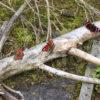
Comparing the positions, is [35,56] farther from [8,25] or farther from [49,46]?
[8,25]

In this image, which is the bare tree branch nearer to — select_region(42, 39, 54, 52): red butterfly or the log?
the log

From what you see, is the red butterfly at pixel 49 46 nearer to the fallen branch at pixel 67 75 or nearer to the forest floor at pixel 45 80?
the fallen branch at pixel 67 75

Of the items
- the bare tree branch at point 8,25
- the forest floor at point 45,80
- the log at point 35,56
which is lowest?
the forest floor at point 45,80

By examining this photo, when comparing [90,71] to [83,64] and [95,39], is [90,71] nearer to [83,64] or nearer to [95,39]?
[83,64]

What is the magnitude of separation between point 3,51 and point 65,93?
3.14 feet

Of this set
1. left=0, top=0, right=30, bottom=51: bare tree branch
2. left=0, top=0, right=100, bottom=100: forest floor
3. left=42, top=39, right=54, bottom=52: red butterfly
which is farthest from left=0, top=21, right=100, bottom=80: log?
left=0, top=0, right=30, bottom=51: bare tree branch

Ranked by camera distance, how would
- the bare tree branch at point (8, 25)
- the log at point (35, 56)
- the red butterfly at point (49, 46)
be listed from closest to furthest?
the log at point (35, 56)
the red butterfly at point (49, 46)
the bare tree branch at point (8, 25)

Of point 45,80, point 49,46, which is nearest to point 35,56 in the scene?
point 49,46

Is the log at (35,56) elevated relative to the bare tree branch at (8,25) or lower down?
lower down

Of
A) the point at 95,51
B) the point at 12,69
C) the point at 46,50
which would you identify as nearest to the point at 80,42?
the point at 95,51

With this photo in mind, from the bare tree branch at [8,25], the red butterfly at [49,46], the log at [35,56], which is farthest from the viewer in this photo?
the bare tree branch at [8,25]

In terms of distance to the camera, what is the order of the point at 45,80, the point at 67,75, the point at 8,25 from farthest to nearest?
the point at 8,25, the point at 45,80, the point at 67,75

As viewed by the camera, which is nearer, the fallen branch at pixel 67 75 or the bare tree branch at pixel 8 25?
the fallen branch at pixel 67 75

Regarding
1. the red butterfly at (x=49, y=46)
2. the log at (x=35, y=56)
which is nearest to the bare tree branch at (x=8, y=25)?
the log at (x=35, y=56)
